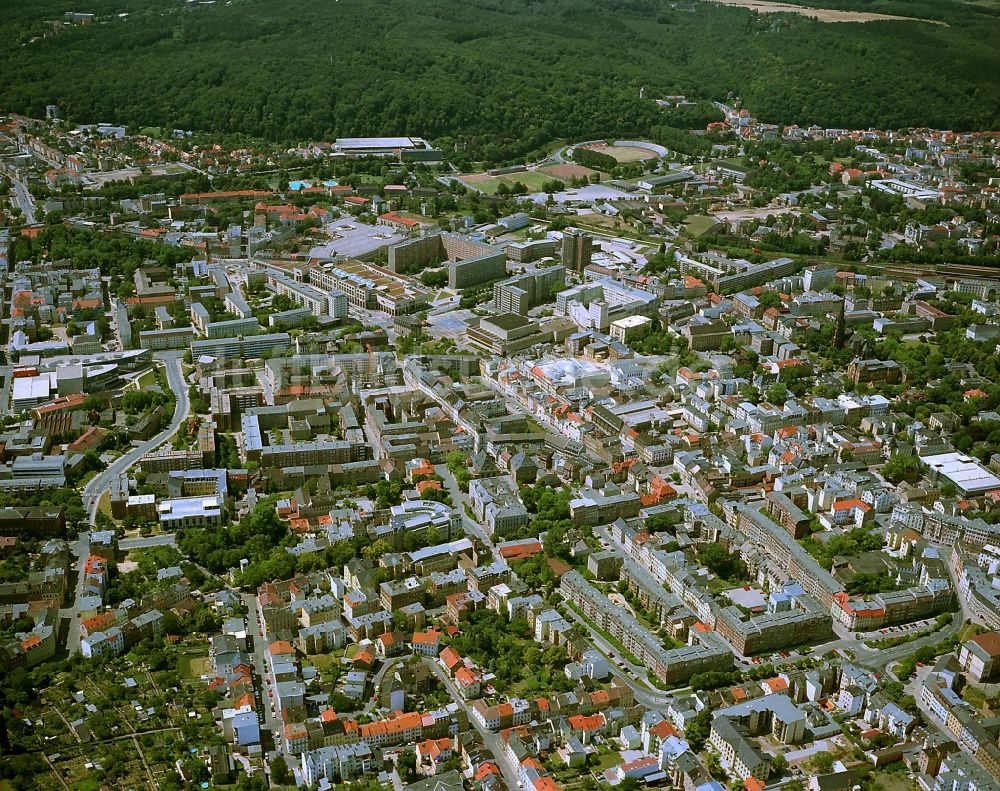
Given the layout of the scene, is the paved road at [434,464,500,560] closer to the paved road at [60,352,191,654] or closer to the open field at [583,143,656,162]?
the paved road at [60,352,191,654]

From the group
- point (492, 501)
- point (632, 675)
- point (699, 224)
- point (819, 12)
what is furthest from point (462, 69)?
point (632, 675)

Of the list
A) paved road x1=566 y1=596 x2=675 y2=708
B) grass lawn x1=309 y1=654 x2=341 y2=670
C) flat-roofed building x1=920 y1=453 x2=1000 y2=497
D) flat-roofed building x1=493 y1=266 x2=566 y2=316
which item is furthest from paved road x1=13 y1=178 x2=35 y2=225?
flat-roofed building x1=920 y1=453 x2=1000 y2=497

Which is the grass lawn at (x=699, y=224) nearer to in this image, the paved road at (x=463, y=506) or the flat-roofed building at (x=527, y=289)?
the flat-roofed building at (x=527, y=289)

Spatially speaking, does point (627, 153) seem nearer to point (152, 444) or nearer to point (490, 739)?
point (152, 444)

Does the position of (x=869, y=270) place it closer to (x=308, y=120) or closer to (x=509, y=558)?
(x=509, y=558)

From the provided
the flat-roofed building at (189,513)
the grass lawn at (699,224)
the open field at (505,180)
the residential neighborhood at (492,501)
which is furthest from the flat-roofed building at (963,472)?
the open field at (505,180)

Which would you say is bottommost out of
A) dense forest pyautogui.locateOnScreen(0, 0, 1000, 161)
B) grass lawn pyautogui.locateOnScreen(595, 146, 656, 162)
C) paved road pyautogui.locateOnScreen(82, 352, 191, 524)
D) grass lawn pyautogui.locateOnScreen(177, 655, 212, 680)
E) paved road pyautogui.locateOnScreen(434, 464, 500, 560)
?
grass lawn pyautogui.locateOnScreen(177, 655, 212, 680)
